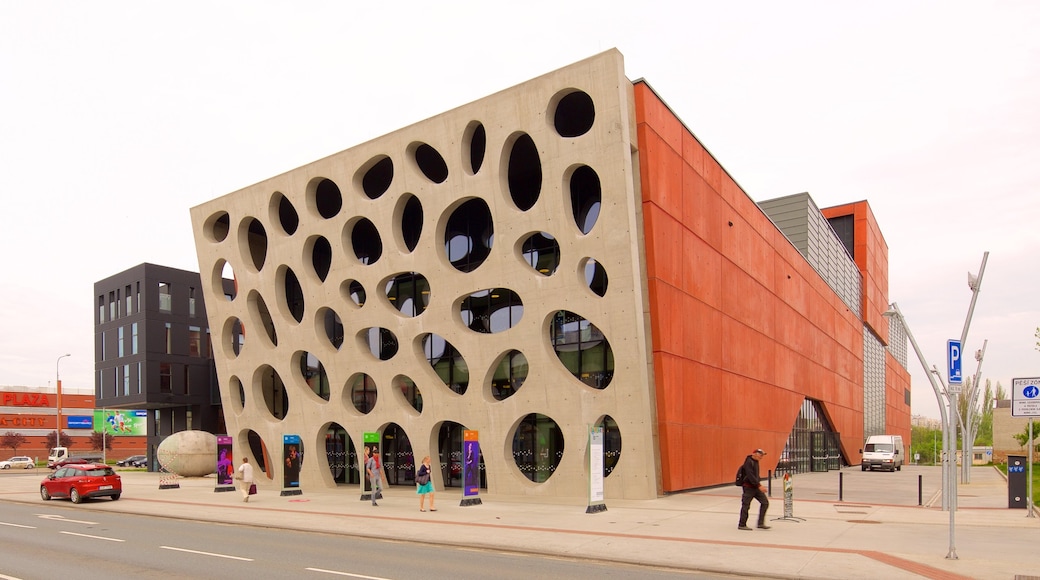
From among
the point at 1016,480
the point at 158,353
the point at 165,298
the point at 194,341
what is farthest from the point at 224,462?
the point at 1016,480

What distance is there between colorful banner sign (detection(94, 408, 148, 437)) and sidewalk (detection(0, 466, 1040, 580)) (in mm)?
67509

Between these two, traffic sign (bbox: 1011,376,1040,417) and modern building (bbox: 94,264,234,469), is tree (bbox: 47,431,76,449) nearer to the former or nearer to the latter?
modern building (bbox: 94,264,234,469)

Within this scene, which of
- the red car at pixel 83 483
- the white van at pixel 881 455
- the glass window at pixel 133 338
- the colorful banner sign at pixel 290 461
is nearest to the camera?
the red car at pixel 83 483

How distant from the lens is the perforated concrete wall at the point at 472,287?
2589 cm

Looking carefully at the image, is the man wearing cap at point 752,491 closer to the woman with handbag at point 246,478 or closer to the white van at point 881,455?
the woman with handbag at point 246,478

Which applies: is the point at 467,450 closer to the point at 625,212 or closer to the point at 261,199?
the point at 625,212

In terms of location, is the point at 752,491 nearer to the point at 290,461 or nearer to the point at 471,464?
the point at 471,464

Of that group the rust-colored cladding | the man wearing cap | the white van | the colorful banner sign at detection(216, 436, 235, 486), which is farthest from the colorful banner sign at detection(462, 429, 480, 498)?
the white van

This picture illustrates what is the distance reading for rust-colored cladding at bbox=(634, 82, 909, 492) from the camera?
87.7 feet

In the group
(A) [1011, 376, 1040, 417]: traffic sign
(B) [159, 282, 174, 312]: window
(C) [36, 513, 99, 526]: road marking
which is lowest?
(C) [36, 513, 99, 526]: road marking

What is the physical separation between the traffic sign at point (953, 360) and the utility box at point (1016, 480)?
25.4 ft

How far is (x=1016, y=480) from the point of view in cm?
2247

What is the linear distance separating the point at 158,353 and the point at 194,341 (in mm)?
2974

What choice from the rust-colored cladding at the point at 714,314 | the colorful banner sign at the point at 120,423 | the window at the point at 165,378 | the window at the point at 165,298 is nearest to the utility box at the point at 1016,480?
the rust-colored cladding at the point at 714,314
